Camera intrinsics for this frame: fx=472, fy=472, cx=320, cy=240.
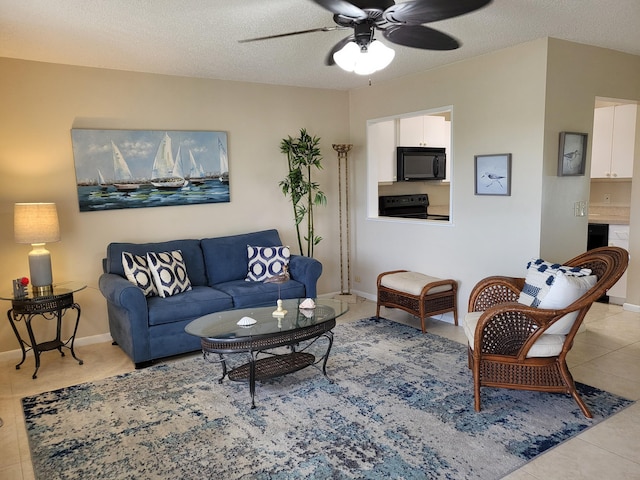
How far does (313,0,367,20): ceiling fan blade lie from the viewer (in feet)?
7.04

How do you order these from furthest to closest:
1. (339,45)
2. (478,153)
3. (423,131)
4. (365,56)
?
(423,131) → (478,153) → (339,45) → (365,56)

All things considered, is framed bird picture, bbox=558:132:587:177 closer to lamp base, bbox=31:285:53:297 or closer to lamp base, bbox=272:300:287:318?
lamp base, bbox=272:300:287:318

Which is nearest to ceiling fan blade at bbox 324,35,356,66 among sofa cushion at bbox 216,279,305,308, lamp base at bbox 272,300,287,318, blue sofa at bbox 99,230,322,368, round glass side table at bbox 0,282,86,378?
lamp base at bbox 272,300,287,318

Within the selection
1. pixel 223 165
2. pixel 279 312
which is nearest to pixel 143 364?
pixel 279 312

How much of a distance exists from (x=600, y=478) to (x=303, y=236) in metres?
3.92

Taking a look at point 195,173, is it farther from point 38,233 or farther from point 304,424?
point 304,424

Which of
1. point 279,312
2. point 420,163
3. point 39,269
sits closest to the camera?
point 279,312

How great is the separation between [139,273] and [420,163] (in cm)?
361

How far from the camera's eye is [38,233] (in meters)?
3.65

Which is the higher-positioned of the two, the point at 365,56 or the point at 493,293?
the point at 365,56

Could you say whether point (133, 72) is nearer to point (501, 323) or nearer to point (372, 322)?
point (372, 322)

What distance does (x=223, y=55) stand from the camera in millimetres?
3965

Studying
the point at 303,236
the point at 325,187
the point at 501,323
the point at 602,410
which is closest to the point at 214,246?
the point at 303,236

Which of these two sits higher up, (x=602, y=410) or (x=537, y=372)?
(x=537, y=372)
